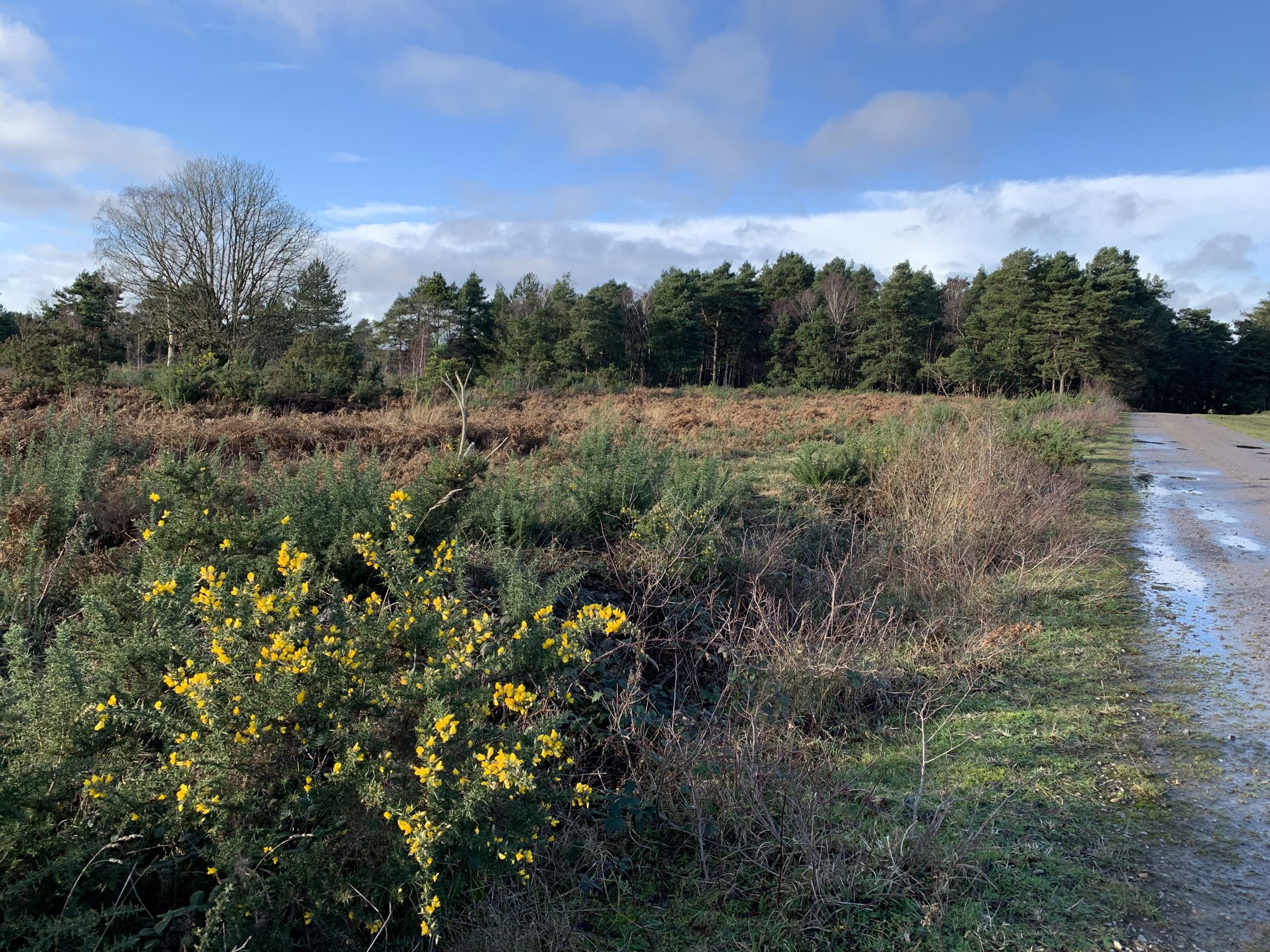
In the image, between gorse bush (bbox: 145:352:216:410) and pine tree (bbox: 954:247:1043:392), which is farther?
pine tree (bbox: 954:247:1043:392)

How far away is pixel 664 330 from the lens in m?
50.4

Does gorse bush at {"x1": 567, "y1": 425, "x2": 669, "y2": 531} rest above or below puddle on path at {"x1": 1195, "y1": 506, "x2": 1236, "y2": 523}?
above

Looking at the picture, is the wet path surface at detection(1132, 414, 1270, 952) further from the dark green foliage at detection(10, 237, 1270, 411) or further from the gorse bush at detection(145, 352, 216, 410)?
the dark green foliage at detection(10, 237, 1270, 411)

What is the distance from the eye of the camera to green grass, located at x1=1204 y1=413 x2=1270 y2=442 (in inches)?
1012

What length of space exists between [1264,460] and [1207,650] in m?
15.4

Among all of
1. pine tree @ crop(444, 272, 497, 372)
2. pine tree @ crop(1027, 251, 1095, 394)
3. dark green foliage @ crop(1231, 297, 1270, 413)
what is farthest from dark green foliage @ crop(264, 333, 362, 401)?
dark green foliage @ crop(1231, 297, 1270, 413)

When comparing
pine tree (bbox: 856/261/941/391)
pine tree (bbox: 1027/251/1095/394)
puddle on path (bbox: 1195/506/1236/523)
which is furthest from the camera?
pine tree (bbox: 856/261/941/391)

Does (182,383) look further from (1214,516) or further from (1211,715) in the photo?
(1214,516)

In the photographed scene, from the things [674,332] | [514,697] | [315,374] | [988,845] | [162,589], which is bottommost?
[988,845]

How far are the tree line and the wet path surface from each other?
14.5 metres

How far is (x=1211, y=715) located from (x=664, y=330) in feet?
156

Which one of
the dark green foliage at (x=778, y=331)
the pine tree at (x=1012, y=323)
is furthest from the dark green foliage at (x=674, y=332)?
the pine tree at (x=1012, y=323)

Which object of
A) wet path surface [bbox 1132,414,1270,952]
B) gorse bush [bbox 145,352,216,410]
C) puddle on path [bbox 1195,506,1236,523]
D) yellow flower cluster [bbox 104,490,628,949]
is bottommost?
wet path surface [bbox 1132,414,1270,952]

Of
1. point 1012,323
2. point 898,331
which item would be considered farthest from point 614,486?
point 1012,323
